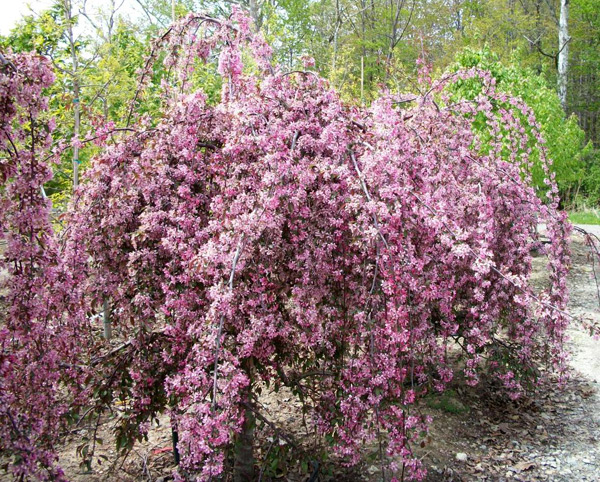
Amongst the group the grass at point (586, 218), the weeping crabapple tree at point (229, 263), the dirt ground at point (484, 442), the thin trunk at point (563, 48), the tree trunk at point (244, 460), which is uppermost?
the thin trunk at point (563, 48)

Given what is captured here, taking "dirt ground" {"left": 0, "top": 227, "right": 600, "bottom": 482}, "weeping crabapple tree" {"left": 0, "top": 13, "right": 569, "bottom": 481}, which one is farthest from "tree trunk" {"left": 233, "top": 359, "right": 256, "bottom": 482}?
"dirt ground" {"left": 0, "top": 227, "right": 600, "bottom": 482}

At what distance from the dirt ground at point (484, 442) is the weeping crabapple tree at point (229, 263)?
26.4 inches

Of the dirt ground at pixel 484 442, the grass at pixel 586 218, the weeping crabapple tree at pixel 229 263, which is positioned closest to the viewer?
the weeping crabapple tree at pixel 229 263

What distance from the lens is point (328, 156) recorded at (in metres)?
2.37

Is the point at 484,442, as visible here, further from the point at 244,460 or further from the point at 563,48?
the point at 563,48

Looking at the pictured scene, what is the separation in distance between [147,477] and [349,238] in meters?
1.95

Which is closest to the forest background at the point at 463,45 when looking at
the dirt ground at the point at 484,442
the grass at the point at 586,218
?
the grass at the point at 586,218

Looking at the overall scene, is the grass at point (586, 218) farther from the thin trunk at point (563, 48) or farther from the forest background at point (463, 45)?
the thin trunk at point (563, 48)

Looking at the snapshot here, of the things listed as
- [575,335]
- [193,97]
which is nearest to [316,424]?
[193,97]

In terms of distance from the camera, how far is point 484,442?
3.59 meters

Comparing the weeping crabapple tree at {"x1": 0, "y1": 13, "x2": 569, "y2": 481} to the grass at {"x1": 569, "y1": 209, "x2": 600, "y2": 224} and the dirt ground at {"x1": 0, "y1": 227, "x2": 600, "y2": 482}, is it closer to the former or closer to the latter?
the dirt ground at {"x1": 0, "y1": 227, "x2": 600, "y2": 482}

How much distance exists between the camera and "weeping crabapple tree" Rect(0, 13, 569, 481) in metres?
1.82

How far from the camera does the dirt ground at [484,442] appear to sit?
3156 mm

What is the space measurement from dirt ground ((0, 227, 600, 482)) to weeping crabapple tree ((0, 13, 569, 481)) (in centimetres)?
67
